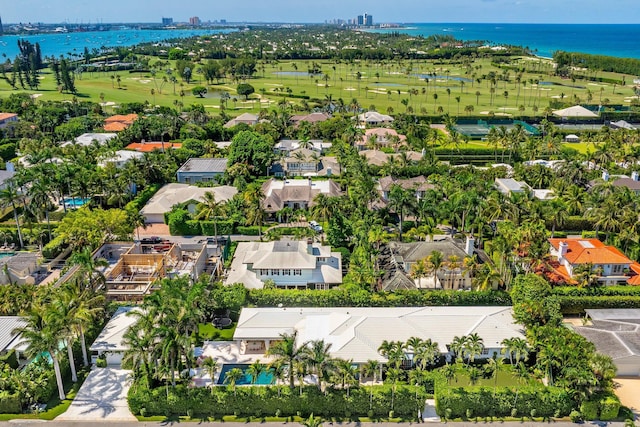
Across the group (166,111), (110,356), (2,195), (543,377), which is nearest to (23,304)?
(110,356)

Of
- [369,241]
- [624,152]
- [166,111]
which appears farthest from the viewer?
[166,111]

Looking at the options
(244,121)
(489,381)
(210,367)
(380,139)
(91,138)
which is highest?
(91,138)

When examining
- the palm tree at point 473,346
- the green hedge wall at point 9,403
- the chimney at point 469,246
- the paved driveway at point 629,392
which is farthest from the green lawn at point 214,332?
the paved driveway at point 629,392

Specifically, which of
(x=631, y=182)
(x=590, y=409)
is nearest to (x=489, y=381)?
(x=590, y=409)

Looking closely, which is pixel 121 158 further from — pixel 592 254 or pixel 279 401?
pixel 592 254

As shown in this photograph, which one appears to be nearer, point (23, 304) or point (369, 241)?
point (23, 304)

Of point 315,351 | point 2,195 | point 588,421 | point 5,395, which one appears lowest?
point 588,421

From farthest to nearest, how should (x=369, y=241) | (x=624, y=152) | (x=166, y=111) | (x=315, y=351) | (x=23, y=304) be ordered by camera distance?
(x=166, y=111) < (x=624, y=152) < (x=369, y=241) < (x=23, y=304) < (x=315, y=351)

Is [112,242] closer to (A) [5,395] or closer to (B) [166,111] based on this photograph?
(A) [5,395]
